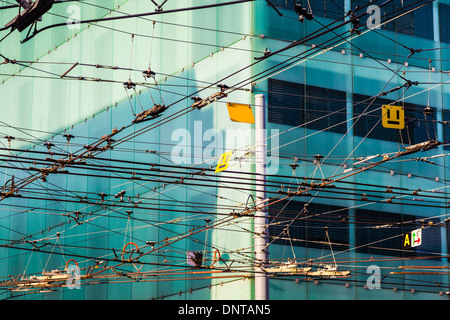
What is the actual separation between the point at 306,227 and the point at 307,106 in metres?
5.05

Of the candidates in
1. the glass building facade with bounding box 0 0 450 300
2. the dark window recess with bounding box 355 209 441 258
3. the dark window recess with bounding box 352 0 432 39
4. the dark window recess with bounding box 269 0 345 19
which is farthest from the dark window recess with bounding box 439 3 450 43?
the dark window recess with bounding box 355 209 441 258

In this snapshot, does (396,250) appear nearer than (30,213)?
Yes

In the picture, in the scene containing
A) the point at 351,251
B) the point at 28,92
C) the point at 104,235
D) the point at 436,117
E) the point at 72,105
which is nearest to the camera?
the point at 351,251

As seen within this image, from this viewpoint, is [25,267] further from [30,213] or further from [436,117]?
[436,117]

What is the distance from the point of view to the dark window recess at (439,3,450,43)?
36219 mm

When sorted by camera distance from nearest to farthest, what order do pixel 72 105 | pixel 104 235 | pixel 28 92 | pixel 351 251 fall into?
pixel 351 251, pixel 104 235, pixel 72 105, pixel 28 92

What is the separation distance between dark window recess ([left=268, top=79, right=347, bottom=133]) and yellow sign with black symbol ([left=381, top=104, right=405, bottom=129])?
558cm

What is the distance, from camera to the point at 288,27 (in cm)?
3275

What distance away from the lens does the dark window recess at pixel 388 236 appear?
32.4 meters

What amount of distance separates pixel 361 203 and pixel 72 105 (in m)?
18.0

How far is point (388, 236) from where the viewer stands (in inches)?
1299

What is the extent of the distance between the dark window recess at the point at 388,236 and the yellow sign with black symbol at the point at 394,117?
6.75 m

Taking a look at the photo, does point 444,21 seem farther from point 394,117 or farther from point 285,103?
point 394,117

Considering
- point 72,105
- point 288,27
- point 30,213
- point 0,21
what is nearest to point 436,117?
point 288,27
